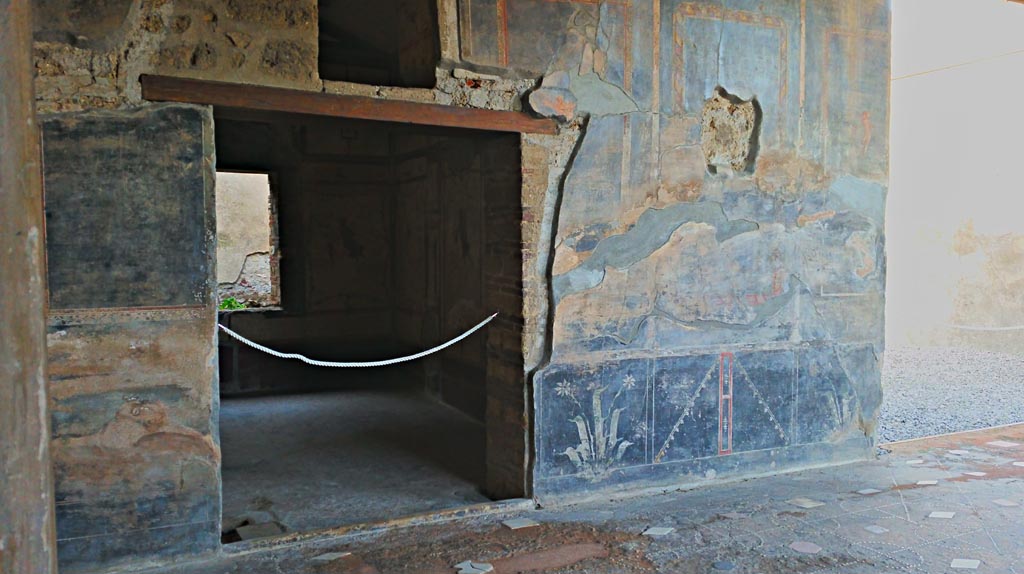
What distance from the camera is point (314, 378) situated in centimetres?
765

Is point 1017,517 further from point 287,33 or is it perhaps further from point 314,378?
point 314,378

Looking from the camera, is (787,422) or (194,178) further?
(787,422)

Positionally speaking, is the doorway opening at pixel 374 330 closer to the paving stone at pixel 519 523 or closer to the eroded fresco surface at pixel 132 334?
the paving stone at pixel 519 523

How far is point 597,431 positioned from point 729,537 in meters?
0.86

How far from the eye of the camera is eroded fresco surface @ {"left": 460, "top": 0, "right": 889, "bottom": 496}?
4.17 meters

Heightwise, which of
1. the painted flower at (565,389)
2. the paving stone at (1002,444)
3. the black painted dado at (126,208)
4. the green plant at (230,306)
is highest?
the black painted dado at (126,208)

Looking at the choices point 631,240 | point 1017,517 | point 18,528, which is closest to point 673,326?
point 631,240

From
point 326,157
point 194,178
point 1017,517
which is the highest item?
point 326,157

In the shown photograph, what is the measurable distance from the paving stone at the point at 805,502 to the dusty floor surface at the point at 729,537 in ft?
0.07

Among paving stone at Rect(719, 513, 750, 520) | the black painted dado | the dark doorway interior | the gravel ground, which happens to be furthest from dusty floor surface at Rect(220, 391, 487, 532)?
the gravel ground

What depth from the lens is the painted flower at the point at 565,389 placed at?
418cm

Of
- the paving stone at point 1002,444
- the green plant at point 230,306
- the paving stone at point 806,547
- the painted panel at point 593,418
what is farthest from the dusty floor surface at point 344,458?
the paving stone at point 1002,444

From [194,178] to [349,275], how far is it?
14.9 ft

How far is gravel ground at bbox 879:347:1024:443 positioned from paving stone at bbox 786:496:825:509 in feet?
5.68
